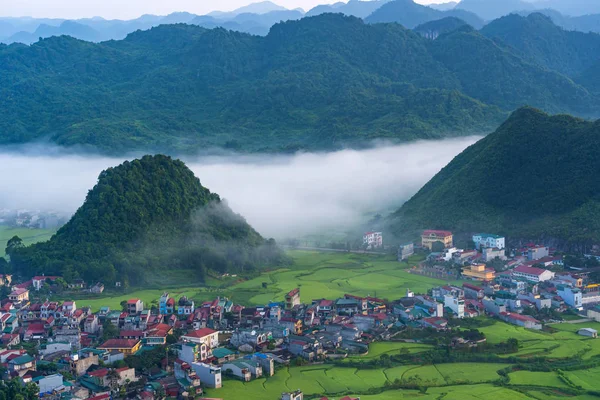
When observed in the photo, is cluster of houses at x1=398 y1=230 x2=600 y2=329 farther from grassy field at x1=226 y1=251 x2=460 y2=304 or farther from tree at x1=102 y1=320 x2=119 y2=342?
tree at x1=102 y1=320 x2=119 y2=342

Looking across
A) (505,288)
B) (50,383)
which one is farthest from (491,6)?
(50,383)

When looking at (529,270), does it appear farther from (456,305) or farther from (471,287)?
(456,305)

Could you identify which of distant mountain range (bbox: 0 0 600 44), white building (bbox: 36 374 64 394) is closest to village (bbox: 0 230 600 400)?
white building (bbox: 36 374 64 394)

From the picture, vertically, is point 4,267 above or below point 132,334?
above

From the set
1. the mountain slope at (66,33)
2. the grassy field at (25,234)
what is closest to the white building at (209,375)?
the grassy field at (25,234)

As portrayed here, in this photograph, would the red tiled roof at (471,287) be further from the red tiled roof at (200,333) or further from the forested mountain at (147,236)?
the red tiled roof at (200,333)
